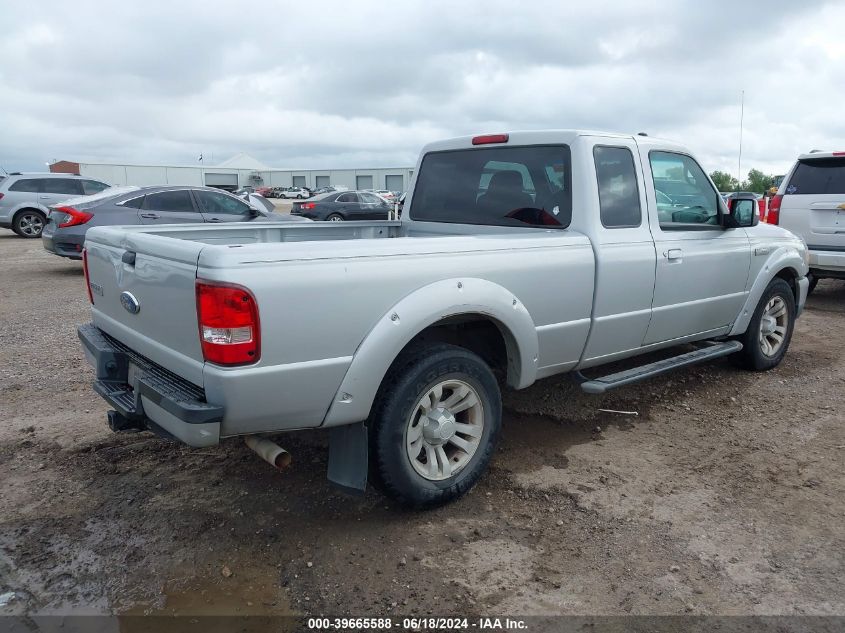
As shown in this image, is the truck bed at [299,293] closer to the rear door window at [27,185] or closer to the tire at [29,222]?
the rear door window at [27,185]

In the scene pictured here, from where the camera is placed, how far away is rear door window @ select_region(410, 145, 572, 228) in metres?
4.12

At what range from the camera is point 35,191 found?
55.8 feet

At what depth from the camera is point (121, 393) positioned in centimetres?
326

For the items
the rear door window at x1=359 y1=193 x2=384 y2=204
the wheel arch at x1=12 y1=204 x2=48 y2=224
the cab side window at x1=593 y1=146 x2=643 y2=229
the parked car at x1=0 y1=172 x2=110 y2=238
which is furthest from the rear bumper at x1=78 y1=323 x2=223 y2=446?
the rear door window at x1=359 y1=193 x2=384 y2=204

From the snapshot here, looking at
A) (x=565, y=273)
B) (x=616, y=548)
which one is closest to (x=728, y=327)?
(x=565, y=273)

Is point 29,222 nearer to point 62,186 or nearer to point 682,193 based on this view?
point 62,186

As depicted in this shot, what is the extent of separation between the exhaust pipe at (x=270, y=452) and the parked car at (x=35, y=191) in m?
15.8

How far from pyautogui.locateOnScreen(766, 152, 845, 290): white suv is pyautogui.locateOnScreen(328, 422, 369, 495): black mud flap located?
24.8ft

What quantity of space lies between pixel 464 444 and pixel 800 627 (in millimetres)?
1615

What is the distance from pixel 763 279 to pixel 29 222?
1805 centimetres

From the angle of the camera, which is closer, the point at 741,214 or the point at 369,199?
the point at 741,214

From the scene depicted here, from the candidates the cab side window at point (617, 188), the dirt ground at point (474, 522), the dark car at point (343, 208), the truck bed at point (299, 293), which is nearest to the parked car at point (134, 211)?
the dirt ground at point (474, 522)

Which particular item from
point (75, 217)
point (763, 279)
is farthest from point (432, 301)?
point (75, 217)

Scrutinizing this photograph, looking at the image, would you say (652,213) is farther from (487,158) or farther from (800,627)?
(800,627)
